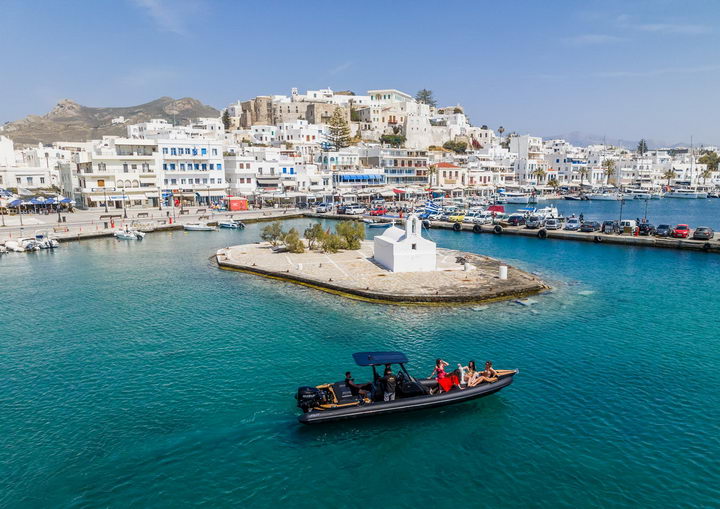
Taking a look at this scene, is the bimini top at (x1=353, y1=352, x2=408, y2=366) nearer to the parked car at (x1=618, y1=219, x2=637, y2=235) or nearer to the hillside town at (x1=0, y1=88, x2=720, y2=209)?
the parked car at (x1=618, y1=219, x2=637, y2=235)

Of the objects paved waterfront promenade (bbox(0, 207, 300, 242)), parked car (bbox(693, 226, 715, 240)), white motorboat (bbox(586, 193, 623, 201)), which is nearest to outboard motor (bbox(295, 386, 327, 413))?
paved waterfront promenade (bbox(0, 207, 300, 242))

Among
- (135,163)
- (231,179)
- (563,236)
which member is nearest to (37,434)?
(563,236)

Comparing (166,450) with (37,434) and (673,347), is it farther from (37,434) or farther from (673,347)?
(673,347)

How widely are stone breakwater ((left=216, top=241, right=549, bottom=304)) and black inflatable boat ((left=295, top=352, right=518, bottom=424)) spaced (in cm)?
1057

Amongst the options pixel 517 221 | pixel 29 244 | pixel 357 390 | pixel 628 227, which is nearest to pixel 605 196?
pixel 517 221

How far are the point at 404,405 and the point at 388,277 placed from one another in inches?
630

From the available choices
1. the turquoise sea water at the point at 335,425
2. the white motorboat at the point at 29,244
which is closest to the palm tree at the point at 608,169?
the turquoise sea water at the point at 335,425

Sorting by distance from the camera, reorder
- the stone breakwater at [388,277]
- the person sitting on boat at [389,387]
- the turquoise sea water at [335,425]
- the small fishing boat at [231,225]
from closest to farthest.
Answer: the turquoise sea water at [335,425] < the person sitting on boat at [389,387] < the stone breakwater at [388,277] < the small fishing boat at [231,225]

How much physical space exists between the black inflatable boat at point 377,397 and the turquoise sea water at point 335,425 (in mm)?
581

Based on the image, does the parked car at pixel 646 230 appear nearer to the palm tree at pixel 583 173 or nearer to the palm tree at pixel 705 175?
the palm tree at pixel 583 173

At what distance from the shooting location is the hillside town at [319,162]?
71688mm

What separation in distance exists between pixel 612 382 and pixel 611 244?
1383 inches

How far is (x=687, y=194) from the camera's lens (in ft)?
398

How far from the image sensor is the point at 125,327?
23.2 metres
